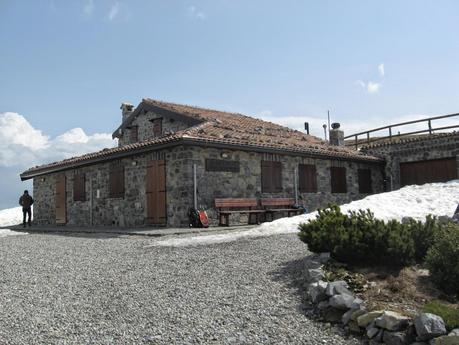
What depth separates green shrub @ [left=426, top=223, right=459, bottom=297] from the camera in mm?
4906

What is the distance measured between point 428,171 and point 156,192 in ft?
40.9

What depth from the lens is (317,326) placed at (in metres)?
4.59

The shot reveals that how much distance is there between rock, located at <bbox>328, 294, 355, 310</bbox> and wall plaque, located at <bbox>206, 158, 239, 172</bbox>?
962 cm

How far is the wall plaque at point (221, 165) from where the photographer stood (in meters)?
14.2

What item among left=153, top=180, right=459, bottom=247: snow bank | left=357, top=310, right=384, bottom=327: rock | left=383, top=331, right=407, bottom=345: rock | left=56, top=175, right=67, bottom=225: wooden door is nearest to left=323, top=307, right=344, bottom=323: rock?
left=357, top=310, right=384, bottom=327: rock

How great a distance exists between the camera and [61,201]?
19562mm

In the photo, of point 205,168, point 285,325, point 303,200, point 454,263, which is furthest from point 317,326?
point 303,200

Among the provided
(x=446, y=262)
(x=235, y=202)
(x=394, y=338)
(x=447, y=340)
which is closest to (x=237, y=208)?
(x=235, y=202)

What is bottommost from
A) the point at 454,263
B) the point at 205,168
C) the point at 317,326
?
the point at 317,326

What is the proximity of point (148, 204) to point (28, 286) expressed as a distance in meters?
8.43

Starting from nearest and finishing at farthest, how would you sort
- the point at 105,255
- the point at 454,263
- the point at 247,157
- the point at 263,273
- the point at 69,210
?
the point at 454,263 < the point at 263,273 < the point at 105,255 < the point at 247,157 < the point at 69,210

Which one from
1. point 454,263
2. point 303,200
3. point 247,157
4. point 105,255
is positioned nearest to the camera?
point 454,263

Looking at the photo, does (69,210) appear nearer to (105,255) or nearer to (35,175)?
(35,175)

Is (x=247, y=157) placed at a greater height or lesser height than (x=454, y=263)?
greater
